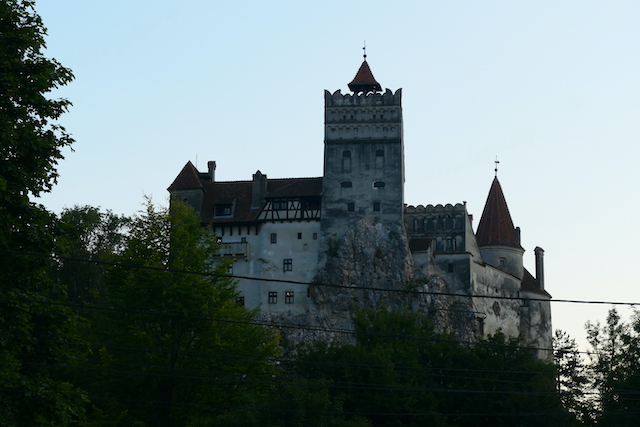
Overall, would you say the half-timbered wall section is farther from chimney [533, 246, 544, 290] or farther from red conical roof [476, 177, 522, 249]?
chimney [533, 246, 544, 290]

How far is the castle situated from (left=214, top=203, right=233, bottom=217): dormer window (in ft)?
0.33

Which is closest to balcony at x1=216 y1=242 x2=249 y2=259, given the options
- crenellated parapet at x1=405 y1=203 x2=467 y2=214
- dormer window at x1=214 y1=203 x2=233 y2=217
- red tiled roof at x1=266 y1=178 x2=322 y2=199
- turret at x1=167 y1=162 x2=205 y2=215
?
dormer window at x1=214 y1=203 x2=233 y2=217

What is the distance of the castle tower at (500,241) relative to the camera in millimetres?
96625

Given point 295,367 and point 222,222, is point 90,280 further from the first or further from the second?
point 295,367

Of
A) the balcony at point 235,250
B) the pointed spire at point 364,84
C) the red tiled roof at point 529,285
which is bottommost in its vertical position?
the red tiled roof at point 529,285

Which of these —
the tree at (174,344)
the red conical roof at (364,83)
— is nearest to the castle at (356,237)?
the red conical roof at (364,83)

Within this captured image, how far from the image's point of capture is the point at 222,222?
89.6 meters

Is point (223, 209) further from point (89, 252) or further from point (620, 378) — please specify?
point (620, 378)

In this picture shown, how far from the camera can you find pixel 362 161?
9000cm

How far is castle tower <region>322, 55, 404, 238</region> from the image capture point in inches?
3477

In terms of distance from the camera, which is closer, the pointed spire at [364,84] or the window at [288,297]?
the window at [288,297]

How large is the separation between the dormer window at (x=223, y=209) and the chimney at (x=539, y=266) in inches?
1090

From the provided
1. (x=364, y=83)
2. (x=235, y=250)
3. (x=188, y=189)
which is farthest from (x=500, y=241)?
(x=188, y=189)

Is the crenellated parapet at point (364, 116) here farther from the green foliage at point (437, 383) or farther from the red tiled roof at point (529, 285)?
the green foliage at point (437, 383)
